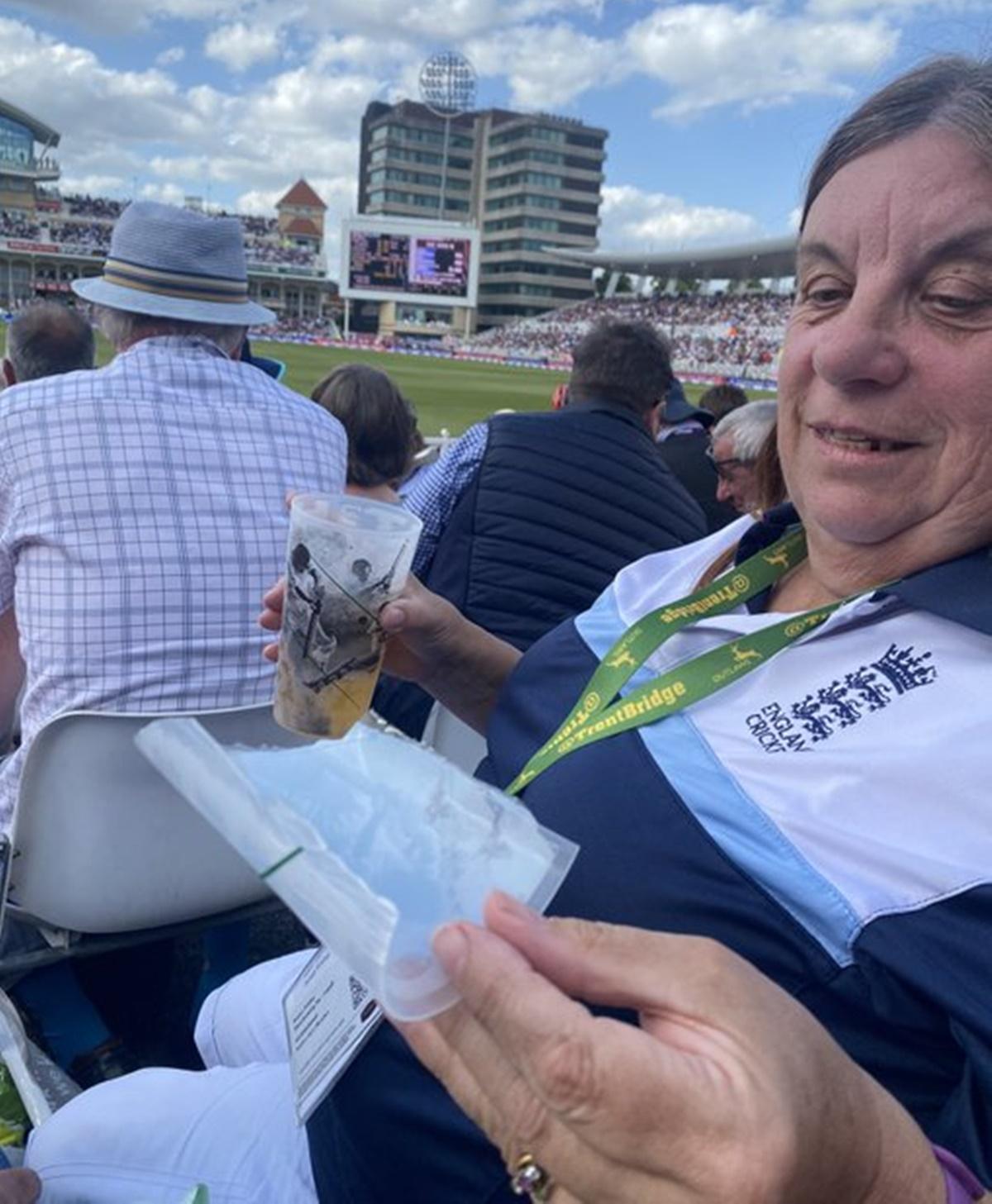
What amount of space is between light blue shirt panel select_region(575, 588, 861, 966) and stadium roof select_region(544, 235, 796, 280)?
169 feet

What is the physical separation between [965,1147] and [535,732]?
69cm

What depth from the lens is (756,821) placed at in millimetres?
1029

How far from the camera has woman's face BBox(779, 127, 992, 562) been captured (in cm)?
112

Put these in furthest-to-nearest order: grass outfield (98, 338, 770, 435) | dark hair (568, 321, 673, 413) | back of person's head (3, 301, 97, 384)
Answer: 1. grass outfield (98, 338, 770, 435)
2. back of person's head (3, 301, 97, 384)
3. dark hair (568, 321, 673, 413)

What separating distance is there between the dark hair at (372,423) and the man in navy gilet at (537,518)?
700 mm

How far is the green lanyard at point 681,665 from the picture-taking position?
3.72ft

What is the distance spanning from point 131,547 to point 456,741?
90 cm

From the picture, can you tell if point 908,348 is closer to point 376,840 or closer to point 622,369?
point 376,840

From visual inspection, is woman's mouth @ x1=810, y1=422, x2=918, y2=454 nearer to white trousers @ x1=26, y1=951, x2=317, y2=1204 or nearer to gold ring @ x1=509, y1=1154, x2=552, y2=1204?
gold ring @ x1=509, y1=1154, x2=552, y2=1204

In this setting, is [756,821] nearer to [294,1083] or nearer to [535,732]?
[535,732]

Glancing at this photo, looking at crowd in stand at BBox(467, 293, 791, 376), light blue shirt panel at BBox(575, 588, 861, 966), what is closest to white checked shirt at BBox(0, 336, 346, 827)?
light blue shirt panel at BBox(575, 588, 861, 966)

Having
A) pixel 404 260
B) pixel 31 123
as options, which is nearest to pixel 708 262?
pixel 404 260

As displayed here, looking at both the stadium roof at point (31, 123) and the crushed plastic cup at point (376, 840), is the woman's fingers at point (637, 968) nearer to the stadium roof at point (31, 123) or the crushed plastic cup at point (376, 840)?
the crushed plastic cup at point (376, 840)

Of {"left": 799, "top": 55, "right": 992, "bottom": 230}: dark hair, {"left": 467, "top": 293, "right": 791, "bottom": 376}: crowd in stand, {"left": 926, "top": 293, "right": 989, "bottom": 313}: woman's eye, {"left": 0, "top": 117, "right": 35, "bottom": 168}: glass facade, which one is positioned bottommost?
{"left": 467, "top": 293, "right": 791, "bottom": 376}: crowd in stand
